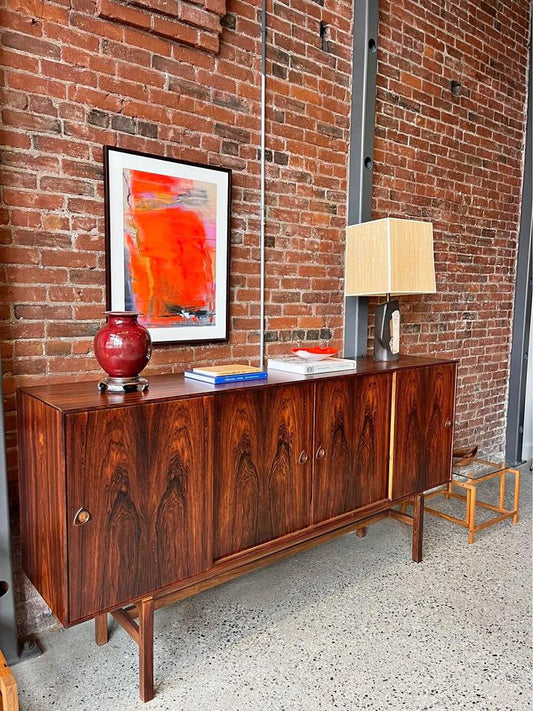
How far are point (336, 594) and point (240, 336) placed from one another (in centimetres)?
141

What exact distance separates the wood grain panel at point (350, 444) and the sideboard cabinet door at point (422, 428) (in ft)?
0.30

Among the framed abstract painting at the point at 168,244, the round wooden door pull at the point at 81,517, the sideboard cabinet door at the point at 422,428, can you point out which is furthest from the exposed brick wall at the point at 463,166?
the round wooden door pull at the point at 81,517

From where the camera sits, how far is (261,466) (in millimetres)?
2293

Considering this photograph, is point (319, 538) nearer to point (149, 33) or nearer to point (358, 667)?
point (358, 667)

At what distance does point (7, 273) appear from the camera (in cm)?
214

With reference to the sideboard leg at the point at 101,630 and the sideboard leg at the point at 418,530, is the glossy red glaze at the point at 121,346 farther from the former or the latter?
the sideboard leg at the point at 418,530

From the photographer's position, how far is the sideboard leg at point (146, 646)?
201 cm

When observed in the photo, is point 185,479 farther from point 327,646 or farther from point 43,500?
point 327,646

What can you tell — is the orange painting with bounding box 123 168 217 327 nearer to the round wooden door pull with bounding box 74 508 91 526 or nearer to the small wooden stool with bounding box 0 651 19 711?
the round wooden door pull with bounding box 74 508 91 526

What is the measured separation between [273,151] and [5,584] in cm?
242

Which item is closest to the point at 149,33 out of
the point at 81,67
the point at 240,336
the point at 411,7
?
the point at 81,67

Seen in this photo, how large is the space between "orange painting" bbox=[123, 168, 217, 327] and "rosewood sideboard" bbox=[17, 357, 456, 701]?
1.22 ft

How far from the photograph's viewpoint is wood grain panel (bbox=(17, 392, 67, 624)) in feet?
5.82

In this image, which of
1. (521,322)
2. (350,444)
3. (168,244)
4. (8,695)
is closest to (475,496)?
(350,444)
